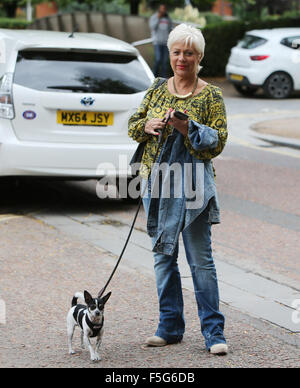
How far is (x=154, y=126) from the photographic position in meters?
4.50

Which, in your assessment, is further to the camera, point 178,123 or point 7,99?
point 7,99

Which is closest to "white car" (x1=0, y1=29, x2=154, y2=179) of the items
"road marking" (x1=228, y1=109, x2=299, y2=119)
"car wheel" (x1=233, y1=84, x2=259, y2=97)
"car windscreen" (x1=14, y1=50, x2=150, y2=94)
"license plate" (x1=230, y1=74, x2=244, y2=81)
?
"car windscreen" (x1=14, y1=50, x2=150, y2=94)

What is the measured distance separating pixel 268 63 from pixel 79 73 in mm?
13463

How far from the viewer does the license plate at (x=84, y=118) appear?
834 cm

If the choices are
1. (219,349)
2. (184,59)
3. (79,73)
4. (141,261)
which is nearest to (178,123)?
(184,59)

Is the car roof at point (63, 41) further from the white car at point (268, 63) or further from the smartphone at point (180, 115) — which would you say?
the white car at point (268, 63)

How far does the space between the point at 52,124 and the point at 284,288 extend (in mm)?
3202

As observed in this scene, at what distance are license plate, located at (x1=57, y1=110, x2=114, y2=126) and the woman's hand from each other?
152 inches

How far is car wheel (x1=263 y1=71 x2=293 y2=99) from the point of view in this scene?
21.8 m

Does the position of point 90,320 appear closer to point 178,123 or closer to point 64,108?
point 178,123

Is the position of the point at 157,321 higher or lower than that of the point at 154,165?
lower

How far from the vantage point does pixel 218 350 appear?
4648 millimetres

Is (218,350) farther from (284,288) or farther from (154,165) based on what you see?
(284,288)
